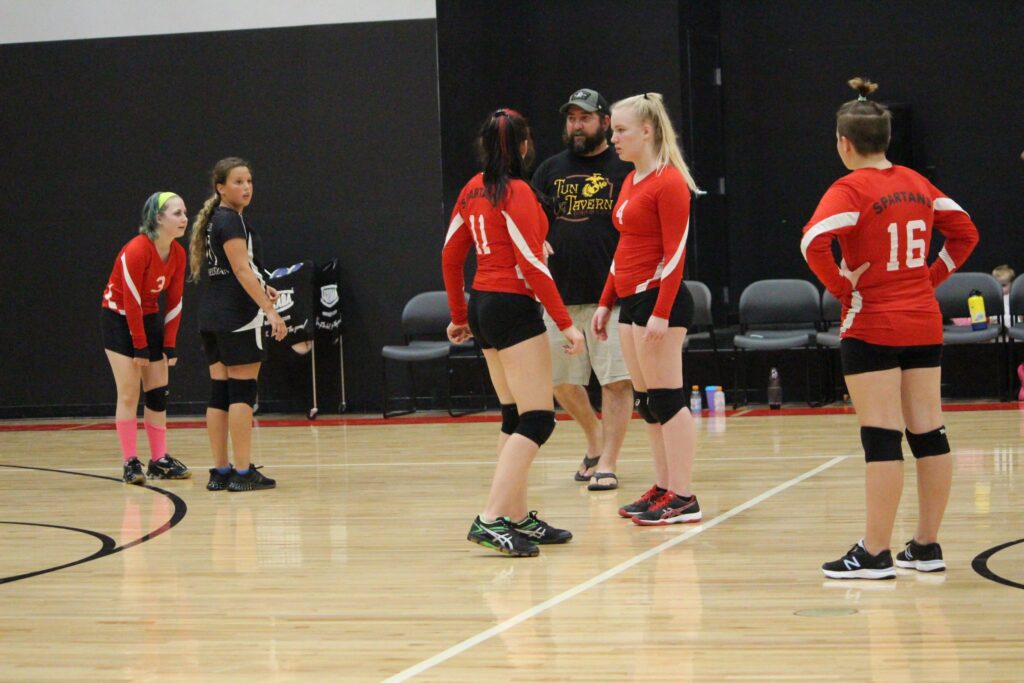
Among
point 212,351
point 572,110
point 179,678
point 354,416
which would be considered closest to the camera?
point 179,678

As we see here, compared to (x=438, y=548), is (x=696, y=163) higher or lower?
higher

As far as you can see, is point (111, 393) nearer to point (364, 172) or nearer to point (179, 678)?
point (364, 172)

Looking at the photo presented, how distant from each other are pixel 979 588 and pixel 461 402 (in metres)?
7.02

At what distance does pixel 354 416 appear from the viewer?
415 inches

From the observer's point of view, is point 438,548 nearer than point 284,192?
Yes

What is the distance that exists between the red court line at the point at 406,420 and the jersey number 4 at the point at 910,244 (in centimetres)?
536

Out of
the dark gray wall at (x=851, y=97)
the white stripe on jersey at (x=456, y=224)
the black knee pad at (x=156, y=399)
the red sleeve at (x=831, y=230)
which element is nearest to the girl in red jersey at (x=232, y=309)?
the black knee pad at (x=156, y=399)

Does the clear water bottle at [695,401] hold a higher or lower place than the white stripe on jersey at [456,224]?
lower

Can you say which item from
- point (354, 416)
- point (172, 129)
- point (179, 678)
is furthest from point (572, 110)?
point (172, 129)

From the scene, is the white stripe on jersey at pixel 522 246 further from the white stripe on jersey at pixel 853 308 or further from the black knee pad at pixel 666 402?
the white stripe on jersey at pixel 853 308

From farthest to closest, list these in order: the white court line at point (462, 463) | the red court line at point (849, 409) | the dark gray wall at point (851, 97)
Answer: the dark gray wall at point (851, 97) < the red court line at point (849, 409) < the white court line at point (462, 463)

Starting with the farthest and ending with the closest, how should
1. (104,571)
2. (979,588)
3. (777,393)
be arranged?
(777,393), (104,571), (979,588)

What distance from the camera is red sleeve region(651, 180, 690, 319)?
4.86 m

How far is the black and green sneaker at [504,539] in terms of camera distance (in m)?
4.65
